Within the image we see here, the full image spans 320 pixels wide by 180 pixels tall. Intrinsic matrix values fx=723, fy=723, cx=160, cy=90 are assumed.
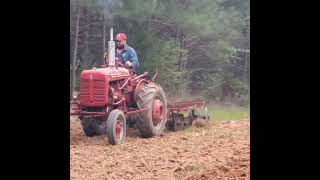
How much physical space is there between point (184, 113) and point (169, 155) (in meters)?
0.73

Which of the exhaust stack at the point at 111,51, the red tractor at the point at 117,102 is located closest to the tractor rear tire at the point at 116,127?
the red tractor at the point at 117,102

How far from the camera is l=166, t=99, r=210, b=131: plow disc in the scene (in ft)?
20.6

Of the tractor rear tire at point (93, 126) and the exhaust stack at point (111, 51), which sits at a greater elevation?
the exhaust stack at point (111, 51)

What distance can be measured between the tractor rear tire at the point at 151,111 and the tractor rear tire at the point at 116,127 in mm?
220

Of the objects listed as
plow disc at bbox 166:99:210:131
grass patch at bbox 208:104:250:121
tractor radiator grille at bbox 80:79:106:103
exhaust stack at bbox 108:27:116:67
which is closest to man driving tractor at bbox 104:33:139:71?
exhaust stack at bbox 108:27:116:67

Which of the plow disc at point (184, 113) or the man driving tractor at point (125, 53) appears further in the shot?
the plow disc at point (184, 113)

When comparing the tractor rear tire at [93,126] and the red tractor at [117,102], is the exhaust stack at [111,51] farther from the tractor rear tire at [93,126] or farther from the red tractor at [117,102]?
the tractor rear tire at [93,126]

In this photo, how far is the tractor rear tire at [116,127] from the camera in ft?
20.0

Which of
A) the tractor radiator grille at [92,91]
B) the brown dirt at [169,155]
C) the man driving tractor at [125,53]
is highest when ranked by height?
the man driving tractor at [125,53]

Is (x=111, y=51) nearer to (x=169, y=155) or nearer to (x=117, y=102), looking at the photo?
(x=117, y=102)

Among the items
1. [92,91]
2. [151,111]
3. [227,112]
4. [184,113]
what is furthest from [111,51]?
[227,112]

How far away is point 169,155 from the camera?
5965 millimetres
